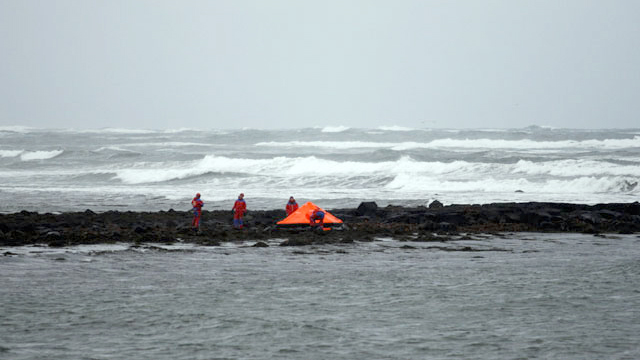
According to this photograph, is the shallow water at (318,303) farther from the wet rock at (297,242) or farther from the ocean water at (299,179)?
the ocean water at (299,179)

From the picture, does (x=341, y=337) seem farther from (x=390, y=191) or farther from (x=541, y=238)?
(x=390, y=191)

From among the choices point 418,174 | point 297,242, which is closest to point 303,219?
point 297,242

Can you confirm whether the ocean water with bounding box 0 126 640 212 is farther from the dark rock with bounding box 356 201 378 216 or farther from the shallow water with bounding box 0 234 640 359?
the shallow water with bounding box 0 234 640 359

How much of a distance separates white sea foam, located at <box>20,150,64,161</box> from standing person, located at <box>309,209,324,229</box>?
47.6 meters

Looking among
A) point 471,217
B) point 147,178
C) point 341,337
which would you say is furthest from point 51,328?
point 147,178

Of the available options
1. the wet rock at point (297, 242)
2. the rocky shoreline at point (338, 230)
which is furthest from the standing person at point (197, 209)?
the wet rock at point (297, 242)

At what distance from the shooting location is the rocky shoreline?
18.8 m

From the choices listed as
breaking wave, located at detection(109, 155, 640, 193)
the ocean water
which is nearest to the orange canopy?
the ocean water

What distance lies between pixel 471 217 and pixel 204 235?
7788 mm

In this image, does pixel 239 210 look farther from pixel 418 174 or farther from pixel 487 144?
pixel 487 144

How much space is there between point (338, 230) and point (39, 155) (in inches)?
1973

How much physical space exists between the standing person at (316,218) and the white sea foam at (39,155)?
47.6 meters

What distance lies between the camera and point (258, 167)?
172ft

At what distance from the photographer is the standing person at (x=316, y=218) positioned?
20.2 meters
